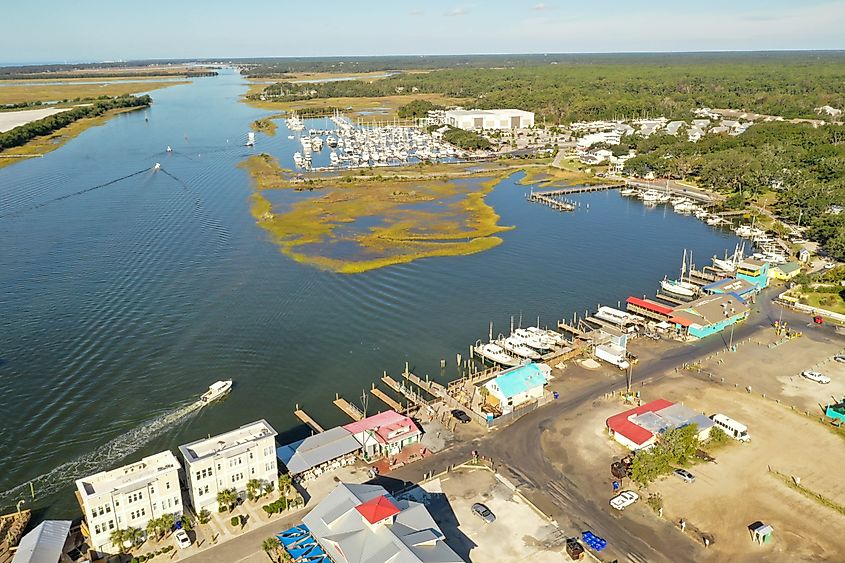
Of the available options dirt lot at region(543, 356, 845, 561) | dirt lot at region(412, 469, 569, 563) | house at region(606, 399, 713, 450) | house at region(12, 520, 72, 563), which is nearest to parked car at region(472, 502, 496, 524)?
dirt lot at region(412, 469, 569, 563)

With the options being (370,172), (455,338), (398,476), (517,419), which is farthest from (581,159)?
(398,476)

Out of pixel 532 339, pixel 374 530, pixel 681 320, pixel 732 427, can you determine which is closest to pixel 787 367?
pixel 681 320

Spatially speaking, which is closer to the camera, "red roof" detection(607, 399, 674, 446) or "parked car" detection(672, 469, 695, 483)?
"parked car" detection(672, 469, 695, 483)

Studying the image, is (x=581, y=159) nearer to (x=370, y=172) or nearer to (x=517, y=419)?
(x=370, y=172)

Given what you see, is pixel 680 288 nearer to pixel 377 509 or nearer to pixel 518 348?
pixel 518 348

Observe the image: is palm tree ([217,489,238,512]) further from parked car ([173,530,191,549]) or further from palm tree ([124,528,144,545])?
palm tree ([124,528,144,545])
